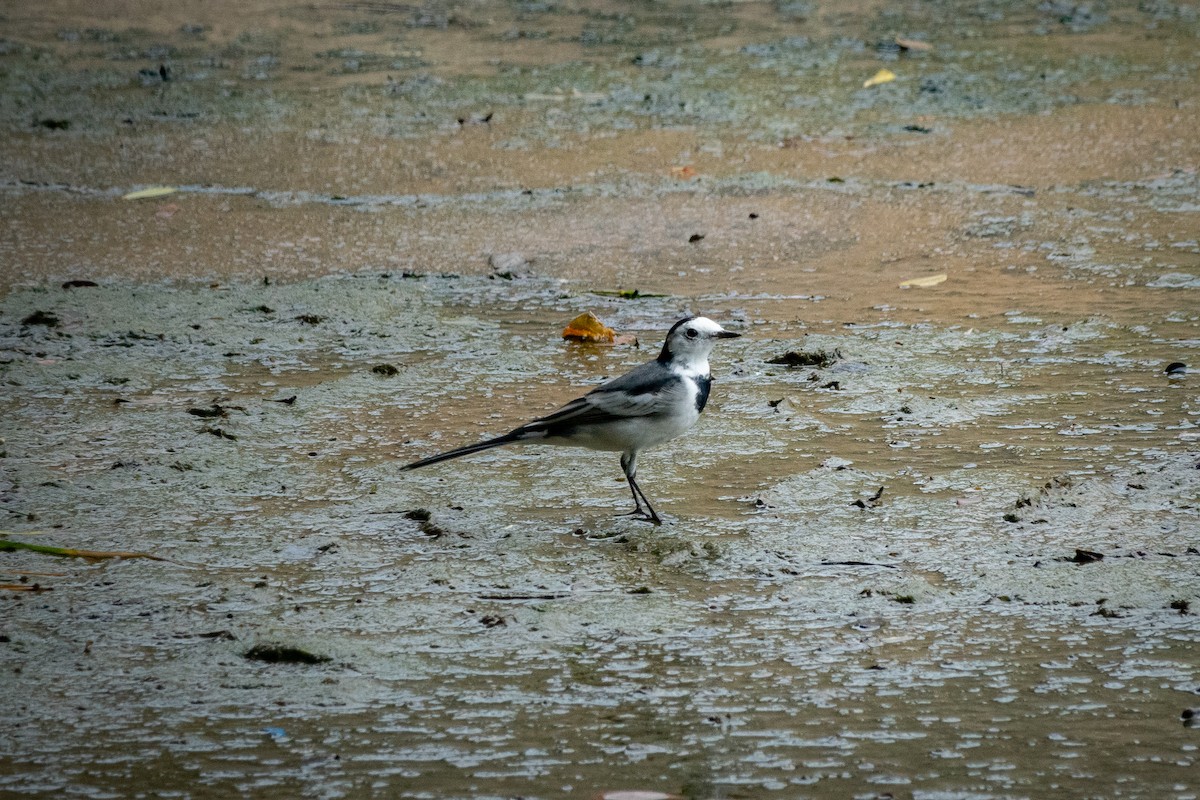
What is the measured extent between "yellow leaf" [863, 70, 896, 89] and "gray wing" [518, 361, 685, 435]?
19.0 feet

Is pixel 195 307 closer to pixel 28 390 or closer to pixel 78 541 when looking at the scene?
pixel 28 390

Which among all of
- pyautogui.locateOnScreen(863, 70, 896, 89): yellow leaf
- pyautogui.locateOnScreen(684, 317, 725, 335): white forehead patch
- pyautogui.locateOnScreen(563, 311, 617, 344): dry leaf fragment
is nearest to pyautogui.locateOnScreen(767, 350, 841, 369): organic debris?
pyautogui.locateOnScreen(563, 311, 617, 344): dry leaf fragment

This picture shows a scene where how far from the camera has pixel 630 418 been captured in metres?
4.41

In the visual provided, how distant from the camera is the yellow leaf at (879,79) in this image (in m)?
9.70

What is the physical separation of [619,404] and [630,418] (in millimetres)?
53

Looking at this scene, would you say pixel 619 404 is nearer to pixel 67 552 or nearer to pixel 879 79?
pixel 67 552

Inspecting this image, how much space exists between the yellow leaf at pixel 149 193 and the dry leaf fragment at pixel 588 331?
312 cm

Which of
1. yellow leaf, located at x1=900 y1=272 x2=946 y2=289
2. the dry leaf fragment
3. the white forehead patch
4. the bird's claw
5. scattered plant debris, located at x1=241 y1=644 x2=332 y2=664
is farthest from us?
yellow leaf, located at x1=900 y1=272 x2=946 y2=289

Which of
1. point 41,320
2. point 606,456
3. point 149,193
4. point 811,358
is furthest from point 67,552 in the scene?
point 149,193

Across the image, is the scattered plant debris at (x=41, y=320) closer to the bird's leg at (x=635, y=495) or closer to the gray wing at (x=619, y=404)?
the gray wing at (x=619, y=404)

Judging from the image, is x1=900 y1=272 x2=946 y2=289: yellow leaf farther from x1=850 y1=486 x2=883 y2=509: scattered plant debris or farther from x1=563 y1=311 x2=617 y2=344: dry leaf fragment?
x1=850 y1=486 x2=883 y2=509: scattered plant debris

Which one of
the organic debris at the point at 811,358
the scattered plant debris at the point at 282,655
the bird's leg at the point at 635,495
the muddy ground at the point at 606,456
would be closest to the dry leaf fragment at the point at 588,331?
the muddy ground at the point at 606,456

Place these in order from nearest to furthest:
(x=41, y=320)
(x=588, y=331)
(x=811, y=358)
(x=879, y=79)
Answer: (x=811, y=358), (x=588, y=331), (x=41, y=320), (x=879, y=79)

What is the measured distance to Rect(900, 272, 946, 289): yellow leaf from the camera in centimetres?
646
